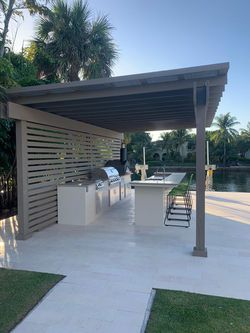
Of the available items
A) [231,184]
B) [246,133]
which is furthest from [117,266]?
[246,133]

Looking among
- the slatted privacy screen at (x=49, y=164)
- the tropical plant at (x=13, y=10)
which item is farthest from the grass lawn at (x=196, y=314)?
the tropical plant at (x=13, y=10)

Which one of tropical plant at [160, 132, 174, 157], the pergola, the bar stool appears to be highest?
tropical plant at [160, 132, 174, 157]

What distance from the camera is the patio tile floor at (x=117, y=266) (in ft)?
7.88

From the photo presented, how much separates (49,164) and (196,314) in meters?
4.01

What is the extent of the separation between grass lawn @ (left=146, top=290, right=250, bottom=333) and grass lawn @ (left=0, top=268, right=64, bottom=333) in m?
1.11

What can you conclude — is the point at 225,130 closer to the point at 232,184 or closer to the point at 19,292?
the point at 232,184

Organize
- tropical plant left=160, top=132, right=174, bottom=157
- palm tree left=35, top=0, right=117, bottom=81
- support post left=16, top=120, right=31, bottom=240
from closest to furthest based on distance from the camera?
support post left=16, top=120, right=31, bottom=240 → palm tree left=35, top=0, right=117, bottom=81 → tropical plant left=160, top=132, right=174, bottom=157

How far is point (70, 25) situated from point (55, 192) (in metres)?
5.70

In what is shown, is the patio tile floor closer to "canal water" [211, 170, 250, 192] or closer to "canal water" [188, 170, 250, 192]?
"canal water" [188, 170, 250, 192]

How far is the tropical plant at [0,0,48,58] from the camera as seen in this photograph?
4.63m

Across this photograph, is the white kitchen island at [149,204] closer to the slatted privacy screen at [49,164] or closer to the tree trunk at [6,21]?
the slatted privacy screen at [49,164]

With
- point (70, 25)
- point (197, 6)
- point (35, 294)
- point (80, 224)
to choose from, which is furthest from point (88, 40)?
point (35, 294)

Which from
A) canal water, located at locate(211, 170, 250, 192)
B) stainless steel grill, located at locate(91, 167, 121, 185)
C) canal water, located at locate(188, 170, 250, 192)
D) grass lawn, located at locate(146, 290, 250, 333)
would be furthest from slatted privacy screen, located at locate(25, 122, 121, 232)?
canal water, located at locate(211, 170, 250, 192)

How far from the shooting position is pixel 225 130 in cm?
3609
